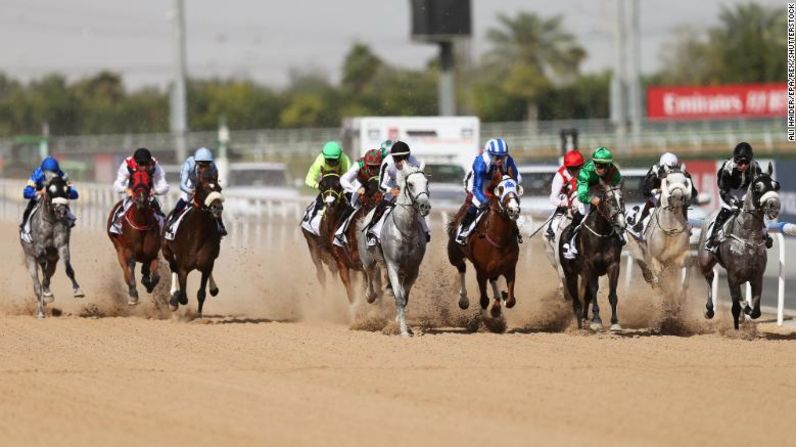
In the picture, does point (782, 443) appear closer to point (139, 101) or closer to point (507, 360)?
point (507, 360)

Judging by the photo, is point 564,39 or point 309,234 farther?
point 564,39

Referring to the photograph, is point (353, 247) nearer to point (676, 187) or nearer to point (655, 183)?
point (655, 183)

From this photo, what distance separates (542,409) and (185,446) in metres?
2.57

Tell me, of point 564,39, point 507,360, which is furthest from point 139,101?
point 507,360

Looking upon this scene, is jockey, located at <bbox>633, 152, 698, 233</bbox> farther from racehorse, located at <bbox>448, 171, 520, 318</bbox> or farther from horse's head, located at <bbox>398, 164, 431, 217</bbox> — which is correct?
horse's head, located at <bbox>398, 164, 431, 217</bbox>

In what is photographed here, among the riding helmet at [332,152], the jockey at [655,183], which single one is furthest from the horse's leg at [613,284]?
the riding helmet at [332,152]

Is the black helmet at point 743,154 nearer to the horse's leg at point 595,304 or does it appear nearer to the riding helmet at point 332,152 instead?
the horse's leg at point 595,304

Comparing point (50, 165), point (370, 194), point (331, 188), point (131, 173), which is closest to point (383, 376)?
point (370, 194)

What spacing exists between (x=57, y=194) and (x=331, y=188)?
9.91ft

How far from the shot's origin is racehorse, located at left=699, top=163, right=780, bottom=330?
13.7 metres

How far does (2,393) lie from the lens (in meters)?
10.7

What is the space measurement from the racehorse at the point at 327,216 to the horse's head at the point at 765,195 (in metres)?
4.59

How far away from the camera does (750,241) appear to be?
14008 mm

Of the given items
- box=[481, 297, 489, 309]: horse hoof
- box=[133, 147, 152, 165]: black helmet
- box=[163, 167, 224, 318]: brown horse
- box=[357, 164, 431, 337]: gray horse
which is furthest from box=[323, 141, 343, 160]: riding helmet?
box=[481, 297, 489, 309]: horse hoof
